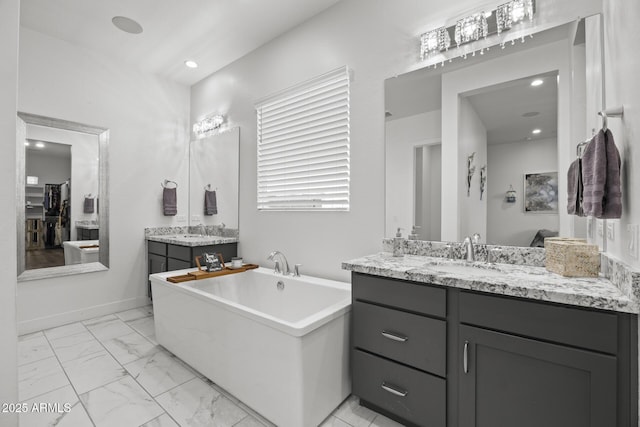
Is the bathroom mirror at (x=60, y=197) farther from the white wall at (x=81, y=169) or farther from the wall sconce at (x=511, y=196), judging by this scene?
the wall sconce at (x=511, y=196)

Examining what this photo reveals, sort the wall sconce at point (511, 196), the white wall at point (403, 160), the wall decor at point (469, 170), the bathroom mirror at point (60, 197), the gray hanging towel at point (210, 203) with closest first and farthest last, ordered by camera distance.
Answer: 1. the wall sconce at point (511, 196)
2. the wall decor at point (469, 170)
3. the white wall at point (403, 160)
4. the bathroom mirror at point (60, 197)
5. the gray hanging towel at point (210, 203)

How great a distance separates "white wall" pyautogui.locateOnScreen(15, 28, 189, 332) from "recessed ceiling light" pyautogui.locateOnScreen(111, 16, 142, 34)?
0.73 metres

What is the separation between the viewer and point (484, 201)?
6.05 ft

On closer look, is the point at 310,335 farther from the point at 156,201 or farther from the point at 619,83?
the point at 156,201

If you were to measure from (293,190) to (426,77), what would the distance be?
4.79 feet

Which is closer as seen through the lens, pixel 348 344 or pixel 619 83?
pixel 619 83

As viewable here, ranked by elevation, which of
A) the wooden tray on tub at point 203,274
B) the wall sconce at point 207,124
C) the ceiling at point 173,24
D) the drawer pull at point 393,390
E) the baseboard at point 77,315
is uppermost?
the ceiling at point 173,24

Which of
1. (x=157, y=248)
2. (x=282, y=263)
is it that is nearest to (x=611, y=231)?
(x=282, y=263)

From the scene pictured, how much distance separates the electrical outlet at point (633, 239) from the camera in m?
1.04

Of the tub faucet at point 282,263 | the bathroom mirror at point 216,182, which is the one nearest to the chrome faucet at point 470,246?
the tub faucet at point 282,263

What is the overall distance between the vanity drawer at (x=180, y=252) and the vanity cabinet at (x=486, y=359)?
2.00 meters

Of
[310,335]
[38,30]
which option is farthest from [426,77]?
[38,30]

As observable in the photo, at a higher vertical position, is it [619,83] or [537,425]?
[619,83]

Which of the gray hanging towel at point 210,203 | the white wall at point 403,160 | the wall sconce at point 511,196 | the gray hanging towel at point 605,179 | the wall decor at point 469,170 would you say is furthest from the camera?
the gray hanging towel at point 210,203
